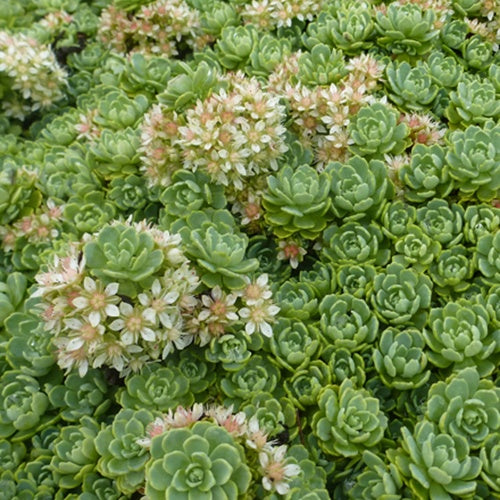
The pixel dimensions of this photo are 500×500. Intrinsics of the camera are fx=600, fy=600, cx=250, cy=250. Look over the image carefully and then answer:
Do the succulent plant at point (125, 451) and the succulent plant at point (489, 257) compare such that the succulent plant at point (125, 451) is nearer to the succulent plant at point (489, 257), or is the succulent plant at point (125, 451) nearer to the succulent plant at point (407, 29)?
the succulent plant at point (489, 257)

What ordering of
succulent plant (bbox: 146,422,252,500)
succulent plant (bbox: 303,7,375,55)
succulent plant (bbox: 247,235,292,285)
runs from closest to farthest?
succulent plant (bbox: 146,422,252,500) → succulent plant (bbox: 247,235,292,285) → succulent plant (bbox: 303,7,375,55)

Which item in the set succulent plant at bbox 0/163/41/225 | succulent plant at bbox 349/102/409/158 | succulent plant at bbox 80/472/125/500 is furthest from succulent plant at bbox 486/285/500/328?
succulent plant at bbox 0/163/41/225

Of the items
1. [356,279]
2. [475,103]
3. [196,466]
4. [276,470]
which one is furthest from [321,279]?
[475,103]

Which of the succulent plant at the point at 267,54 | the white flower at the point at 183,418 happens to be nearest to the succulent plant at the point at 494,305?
the white flower at the point at 183,418

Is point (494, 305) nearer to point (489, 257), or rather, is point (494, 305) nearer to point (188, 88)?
point (489, 257)

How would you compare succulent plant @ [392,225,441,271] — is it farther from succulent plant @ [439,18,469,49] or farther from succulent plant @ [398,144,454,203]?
succulent plant @ [439,18,469,49]

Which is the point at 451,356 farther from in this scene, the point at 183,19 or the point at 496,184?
the point at 183,19
